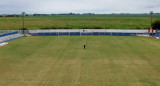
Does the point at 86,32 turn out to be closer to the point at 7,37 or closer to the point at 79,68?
the point at 7,37

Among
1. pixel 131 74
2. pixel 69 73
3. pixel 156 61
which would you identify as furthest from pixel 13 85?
pixel 156 61

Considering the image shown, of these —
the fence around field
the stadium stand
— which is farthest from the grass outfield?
the fence around field

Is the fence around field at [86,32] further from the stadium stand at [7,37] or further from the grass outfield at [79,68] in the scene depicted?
the grass outfield at [79,68]

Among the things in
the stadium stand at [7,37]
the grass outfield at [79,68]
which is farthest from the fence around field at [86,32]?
the grass outfield at [79,68]

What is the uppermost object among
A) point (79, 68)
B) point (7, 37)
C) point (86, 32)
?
point (86, 32)

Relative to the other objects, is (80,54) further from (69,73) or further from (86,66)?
(69,73)

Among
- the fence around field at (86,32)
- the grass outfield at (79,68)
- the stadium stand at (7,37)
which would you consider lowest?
the grass outfield at (79,68)

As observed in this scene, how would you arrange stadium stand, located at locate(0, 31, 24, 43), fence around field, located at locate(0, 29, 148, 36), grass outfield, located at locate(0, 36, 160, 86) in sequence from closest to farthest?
grass outfield, located at locate(0, 36, 160, 86) → stadium stand, located at locate(0, 31, 24, 43) → fence around field, located at locate(0, 29, 148, 36)

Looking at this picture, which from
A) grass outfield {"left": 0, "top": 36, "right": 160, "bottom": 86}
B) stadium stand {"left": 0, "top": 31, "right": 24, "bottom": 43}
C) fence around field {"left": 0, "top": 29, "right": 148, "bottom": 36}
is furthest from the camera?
fence around field {"left": 0, "top": 29, "right": 148, "bottom": 36}

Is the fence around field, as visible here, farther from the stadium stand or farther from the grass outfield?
the grass outfield

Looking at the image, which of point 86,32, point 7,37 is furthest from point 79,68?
point 86,32

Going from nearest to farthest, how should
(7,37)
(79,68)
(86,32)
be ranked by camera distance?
(79,68) → (7,37) → (86,32)
